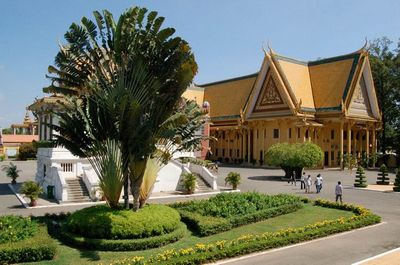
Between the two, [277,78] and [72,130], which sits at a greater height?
[277,78]

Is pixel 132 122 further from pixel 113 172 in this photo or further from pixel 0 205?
pixel 0 205

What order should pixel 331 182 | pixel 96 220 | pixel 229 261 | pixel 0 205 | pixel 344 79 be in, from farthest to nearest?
pixel 344 79, pixel 331 182, pixel 0 205, pixel 96 220, pixel 229 261

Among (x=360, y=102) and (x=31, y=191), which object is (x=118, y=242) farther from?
(x=360, y=102)

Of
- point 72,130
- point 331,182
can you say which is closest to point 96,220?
point 72,130

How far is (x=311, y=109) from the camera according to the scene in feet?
150

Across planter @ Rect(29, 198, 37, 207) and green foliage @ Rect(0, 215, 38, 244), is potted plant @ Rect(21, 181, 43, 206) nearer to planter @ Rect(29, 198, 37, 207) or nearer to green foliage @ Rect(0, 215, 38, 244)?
planter @ Rect(29, 198, 37, 207)

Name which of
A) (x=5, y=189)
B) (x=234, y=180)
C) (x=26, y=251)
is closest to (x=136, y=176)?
(x=26, y=251)

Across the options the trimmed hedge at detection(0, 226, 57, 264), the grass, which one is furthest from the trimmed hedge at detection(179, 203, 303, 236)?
the trimmed hedge at detection(0, 226, 57, 264)

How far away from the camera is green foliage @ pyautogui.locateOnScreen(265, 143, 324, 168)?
104ft

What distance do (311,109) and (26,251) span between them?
4002 centimetres

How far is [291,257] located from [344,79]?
37466 millimetres

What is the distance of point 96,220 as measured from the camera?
1190cm

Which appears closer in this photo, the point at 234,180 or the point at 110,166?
the point at 110,166

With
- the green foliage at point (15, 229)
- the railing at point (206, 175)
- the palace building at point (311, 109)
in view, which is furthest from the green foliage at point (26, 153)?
the green foliage at point (15, 229)
